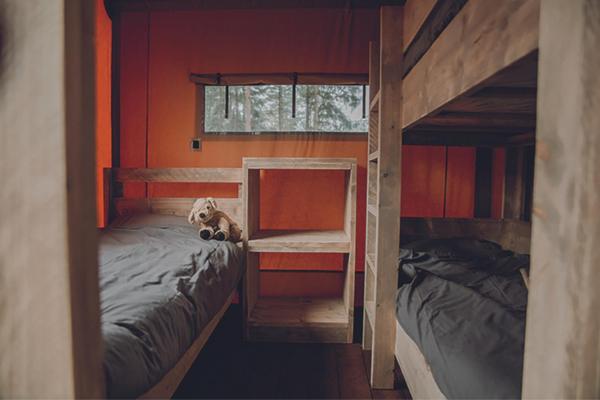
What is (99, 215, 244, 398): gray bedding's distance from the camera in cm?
79

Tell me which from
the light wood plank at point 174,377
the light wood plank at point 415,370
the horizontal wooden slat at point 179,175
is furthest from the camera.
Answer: the horizontal wooden slat at point 179,175

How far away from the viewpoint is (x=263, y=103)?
2.56 meters

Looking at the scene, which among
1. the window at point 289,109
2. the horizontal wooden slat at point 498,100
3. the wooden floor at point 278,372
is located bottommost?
the wooden floor at point 278,372

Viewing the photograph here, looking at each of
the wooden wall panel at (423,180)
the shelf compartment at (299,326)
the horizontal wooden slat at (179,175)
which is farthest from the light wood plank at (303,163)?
the shelf compartment at (299,326)

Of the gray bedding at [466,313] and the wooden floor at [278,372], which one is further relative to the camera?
the wooden floor at [278,372]

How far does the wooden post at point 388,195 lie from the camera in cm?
146

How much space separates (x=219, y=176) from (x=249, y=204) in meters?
0.39

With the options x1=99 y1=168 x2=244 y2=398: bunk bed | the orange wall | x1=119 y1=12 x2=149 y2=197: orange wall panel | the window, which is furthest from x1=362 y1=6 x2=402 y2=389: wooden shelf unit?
→ the orange wall

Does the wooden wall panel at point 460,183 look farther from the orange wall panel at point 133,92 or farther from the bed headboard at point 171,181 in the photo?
the orange wall panel at point 133,92

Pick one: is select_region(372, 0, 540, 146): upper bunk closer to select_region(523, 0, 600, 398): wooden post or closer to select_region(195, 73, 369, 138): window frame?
select_region(523, 0, 600, 398): wooden post

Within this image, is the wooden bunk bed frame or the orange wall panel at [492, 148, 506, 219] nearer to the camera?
the wooden bunk bed frame

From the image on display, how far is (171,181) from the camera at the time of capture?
2.40m

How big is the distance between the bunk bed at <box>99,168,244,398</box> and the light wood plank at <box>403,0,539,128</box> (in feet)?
3.21

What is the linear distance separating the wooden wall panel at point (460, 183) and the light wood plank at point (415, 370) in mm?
1316
